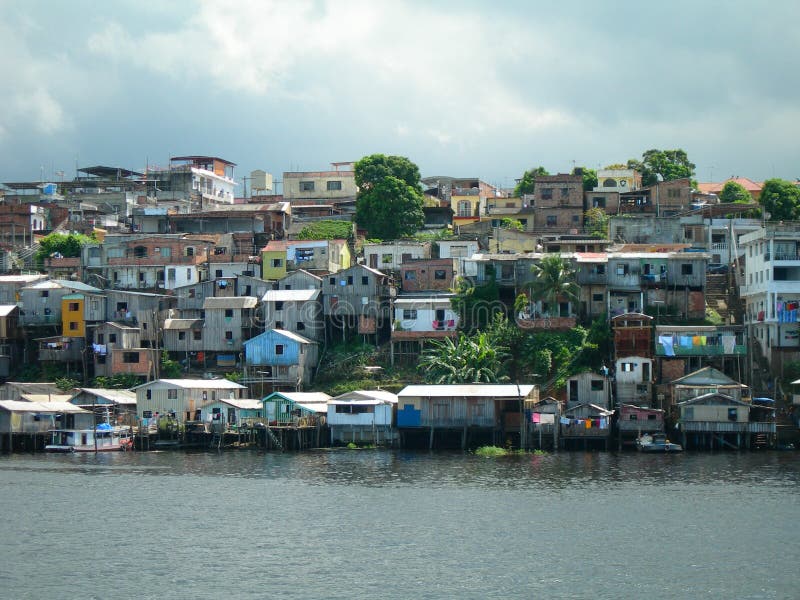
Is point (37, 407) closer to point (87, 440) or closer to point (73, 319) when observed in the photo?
point (87, 440)

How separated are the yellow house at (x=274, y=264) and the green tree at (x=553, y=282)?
68.2 feet

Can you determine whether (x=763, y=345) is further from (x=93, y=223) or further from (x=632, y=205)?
(x=93, y=223)

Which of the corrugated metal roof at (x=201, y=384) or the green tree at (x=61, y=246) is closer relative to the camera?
the corrugated metal roof at (x=201, y=384)

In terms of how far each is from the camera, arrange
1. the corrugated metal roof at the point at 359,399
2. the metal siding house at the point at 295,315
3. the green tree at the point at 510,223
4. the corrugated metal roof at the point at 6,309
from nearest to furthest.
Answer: the corrugated metal roof at the point at 359,399 → the metal siding house at the point at 295,315 → the corrugated metal roof at the point at 6,309 → the green tree at the point at 510,223

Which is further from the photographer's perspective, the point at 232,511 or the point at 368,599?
the point at 232,511

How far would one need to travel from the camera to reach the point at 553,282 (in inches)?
3063

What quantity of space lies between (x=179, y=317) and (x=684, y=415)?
37468 millimetres

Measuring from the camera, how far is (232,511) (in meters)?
52.1

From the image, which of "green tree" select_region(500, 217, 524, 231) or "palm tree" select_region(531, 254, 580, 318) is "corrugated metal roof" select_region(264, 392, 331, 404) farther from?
"green tree" select_region(500, 217, 524, 231)

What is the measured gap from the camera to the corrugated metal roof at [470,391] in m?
68.1

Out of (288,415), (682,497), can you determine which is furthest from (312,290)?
(682,497)

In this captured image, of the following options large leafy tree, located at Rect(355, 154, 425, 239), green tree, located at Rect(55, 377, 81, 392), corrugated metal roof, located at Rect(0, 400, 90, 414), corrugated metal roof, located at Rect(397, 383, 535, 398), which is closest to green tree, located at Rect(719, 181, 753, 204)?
large leafy tree, located at Rect(355, 154, 425, 239)

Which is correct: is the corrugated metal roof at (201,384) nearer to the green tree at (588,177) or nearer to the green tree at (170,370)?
the green tree at (170,370)

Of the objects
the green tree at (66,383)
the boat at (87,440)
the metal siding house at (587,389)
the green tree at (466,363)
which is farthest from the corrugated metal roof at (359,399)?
the green tree at (66,383)
